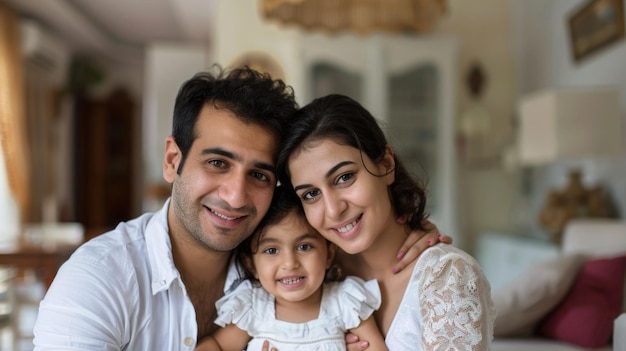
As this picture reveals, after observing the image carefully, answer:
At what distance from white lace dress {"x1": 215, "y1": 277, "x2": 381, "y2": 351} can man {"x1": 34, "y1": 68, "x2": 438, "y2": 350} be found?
7 cm

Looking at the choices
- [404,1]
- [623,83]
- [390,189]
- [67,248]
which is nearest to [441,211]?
[623,83]

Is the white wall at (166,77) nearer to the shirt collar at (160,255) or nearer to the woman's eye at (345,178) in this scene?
the shirt collar at (160,255)

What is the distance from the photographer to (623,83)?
3309mm

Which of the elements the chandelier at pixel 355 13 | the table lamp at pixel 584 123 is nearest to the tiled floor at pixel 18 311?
the chandelier at pixel 355 13

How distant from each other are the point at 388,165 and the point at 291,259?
0.34 metres

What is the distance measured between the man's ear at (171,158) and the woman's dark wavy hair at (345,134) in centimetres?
29

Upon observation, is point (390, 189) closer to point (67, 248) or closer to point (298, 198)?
point (298, 198)

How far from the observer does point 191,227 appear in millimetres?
1540

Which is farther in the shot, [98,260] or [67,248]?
[67,248]

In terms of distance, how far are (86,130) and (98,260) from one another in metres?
7.41

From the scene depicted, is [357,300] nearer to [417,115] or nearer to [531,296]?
[531,296]

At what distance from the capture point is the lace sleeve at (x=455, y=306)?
119 cm

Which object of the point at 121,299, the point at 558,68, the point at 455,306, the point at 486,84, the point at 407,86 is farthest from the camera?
the point at 486,84

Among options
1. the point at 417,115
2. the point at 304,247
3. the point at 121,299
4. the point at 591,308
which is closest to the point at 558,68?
the point at 417,115
